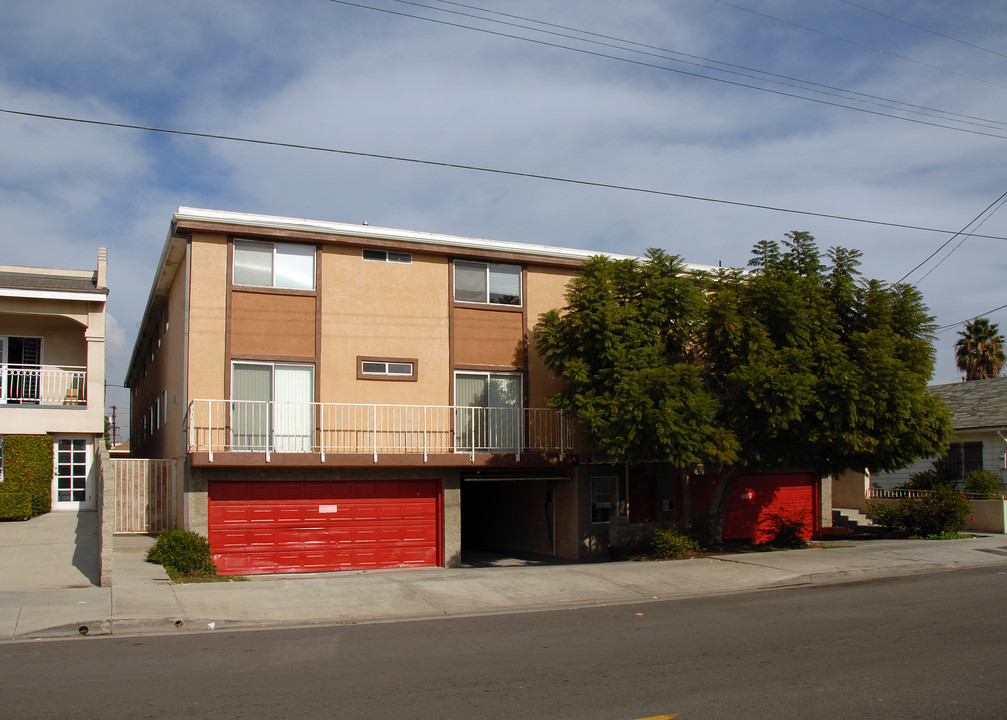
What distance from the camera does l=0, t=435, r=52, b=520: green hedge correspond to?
20.5m

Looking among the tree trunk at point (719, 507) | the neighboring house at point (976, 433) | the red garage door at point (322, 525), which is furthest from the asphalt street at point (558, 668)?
the neighboring house at point (976, 433)

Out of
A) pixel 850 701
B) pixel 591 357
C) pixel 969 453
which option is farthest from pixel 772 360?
pixel 969 453

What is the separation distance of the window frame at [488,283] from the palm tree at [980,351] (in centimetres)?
→ 2985

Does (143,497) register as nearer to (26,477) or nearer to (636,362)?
(26,477)

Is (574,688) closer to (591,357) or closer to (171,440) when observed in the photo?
(591,357)

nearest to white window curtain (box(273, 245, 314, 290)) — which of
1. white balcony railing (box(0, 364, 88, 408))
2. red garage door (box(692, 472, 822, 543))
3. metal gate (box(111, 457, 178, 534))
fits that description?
metal gate (box(111, 457, 178, 534))

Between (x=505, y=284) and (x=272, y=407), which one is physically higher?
(x=505, y=284)

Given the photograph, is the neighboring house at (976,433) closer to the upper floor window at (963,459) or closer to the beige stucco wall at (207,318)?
the upper floor window at (963,459)

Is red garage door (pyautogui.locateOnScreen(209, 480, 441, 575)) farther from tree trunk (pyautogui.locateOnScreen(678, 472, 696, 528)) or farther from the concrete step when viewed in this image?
the concrete step

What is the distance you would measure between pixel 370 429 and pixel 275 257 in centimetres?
423

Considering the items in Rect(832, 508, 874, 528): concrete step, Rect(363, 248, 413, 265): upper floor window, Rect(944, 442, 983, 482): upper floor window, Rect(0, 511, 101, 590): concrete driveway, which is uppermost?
Rect(363, 248, 413, 265): upper floor window

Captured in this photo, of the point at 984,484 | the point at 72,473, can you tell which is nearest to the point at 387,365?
the point at 72,473

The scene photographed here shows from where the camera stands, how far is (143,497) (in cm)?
1900

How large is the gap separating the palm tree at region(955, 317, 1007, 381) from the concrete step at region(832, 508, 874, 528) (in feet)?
62.7
